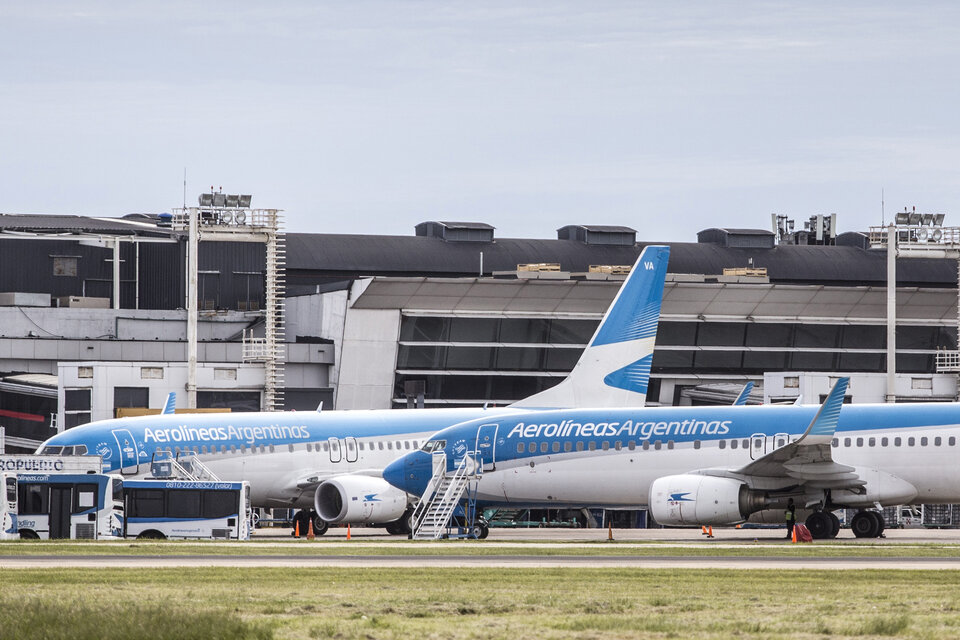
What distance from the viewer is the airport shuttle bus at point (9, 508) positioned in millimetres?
44156

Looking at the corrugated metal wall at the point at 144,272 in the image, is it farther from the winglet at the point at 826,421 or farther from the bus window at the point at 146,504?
the winglet at the point at 826,421

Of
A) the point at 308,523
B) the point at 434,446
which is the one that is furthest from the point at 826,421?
the point at 308,523

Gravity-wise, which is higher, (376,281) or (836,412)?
(376,281)

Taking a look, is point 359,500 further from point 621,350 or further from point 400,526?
point 621,350

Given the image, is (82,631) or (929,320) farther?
(929,320)

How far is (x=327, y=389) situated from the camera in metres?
74.1

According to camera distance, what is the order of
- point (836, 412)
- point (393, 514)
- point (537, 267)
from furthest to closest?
point (537, 267) < point (393, 514) < point (836, 412)

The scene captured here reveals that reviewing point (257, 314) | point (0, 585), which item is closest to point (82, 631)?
point (0, 585)

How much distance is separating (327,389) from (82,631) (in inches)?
2224

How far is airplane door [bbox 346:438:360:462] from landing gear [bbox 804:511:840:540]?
15819 mm

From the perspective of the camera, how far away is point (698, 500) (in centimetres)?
4131

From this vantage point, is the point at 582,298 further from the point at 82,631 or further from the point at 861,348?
the point at 82,631

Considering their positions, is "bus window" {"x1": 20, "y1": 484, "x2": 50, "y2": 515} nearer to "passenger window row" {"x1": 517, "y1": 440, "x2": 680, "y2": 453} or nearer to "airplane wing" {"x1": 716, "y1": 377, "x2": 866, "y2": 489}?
"passenger window row" {"x1": 517, "y1": 440, "x2": 680, "y2": 453}

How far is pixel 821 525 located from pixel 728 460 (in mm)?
2996
